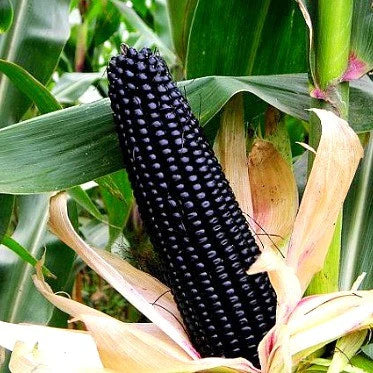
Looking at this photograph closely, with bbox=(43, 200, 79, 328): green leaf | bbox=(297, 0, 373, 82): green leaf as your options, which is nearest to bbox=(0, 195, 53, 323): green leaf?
bbox=(43, 200, 79, 328): green leaf

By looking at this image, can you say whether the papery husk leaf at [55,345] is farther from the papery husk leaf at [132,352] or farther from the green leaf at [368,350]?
the green leaf at [368,350]

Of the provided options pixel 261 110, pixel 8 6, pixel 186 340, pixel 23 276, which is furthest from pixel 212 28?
pixel 23 276

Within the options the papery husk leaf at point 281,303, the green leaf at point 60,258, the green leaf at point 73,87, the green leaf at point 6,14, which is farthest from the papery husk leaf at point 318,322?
the green leaf at point 73,87

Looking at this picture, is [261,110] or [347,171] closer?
[347,171]

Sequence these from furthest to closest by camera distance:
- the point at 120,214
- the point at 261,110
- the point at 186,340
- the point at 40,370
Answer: the point at 120,214
the point at 261,110
the point at 186,340
the point at 40,370

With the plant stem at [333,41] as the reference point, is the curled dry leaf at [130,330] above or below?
below

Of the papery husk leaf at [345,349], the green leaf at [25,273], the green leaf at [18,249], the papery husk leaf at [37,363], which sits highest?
the papery husk leaf at [37,363]

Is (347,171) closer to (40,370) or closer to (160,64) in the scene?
Result: (160,64)

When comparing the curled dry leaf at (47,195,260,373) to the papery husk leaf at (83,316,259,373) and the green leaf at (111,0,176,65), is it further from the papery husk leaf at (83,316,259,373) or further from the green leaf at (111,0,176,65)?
the green leaf at (111,0,176,65)
